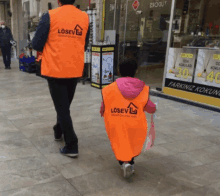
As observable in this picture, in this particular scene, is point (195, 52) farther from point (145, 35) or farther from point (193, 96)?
point (145, 35)

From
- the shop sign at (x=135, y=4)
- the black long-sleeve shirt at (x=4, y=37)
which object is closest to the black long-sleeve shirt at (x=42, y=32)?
the shop sign at (x=135, y=4)

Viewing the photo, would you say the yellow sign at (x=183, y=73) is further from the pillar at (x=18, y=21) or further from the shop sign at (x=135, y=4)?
the pillar at (x=18, y=21)

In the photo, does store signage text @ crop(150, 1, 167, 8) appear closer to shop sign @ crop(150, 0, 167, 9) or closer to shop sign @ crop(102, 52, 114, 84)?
shop sign @ crop(150, 0, 167, 9)

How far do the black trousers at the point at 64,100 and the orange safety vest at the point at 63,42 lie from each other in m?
0.11

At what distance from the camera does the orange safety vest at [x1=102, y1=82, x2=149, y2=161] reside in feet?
7.63

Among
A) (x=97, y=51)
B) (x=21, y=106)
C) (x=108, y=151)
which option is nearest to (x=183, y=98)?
(x=97, y=51)

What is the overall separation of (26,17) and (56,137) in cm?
1012

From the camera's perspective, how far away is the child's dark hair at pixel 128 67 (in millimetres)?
2344

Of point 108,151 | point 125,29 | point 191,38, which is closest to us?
point 108,151

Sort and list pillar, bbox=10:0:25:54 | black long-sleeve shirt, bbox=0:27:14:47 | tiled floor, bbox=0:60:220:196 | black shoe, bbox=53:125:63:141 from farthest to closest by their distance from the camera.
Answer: pillar, bbox=10:0:25:54, black long-sleeve shirt, bbox=0:27:14:47, black shoe, bbox=53:125:63:141, tiled floor, bbox=0:60:220:196

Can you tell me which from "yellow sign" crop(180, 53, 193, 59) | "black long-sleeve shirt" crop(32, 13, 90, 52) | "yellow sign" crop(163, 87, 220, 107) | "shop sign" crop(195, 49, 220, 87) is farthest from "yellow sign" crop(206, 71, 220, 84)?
"black long-sleeve shirt" crop(32, 13, 90, 52)

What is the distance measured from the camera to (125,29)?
23.4 ft

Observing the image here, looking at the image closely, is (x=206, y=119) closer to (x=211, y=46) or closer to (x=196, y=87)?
(x=196, y=87)

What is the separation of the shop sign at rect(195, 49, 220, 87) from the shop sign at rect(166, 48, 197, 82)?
0.50 ft
